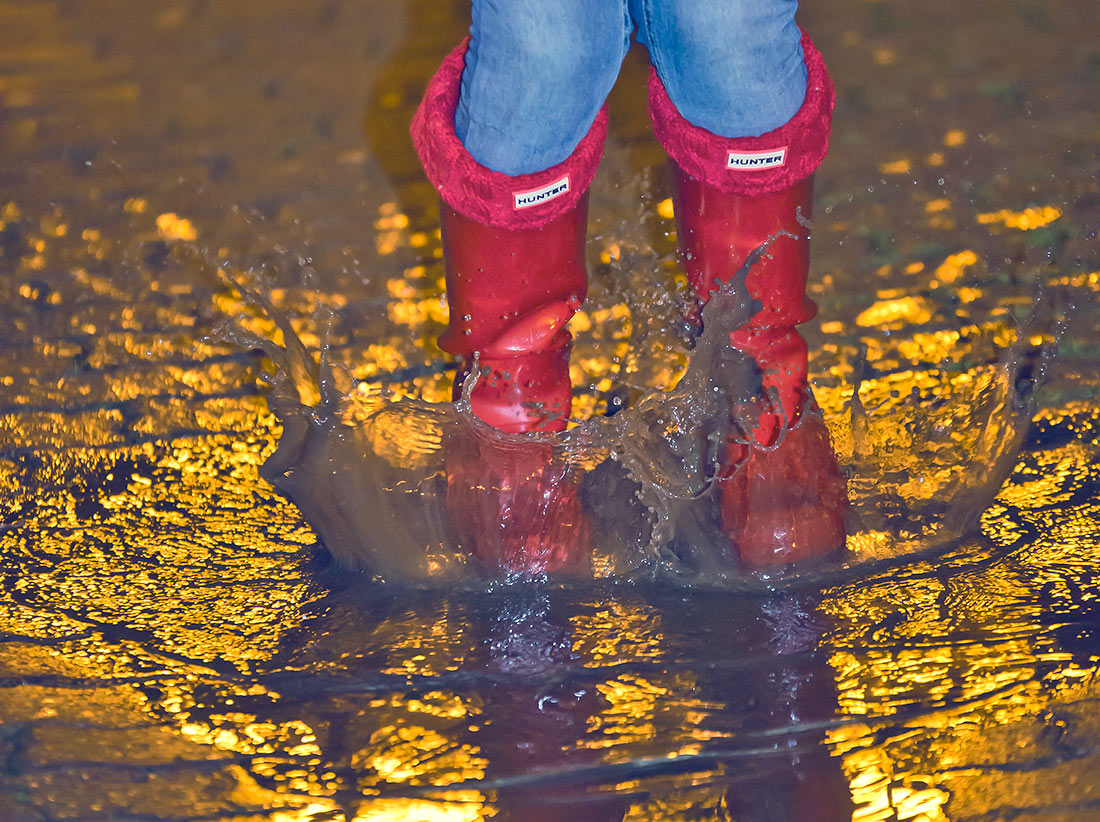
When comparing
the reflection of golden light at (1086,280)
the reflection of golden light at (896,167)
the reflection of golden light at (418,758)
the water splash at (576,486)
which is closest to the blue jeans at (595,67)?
the water splash at (576,486)

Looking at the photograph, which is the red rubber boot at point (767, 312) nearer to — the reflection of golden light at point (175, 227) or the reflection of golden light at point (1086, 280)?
the reflection of golden light at point (1086, 280)

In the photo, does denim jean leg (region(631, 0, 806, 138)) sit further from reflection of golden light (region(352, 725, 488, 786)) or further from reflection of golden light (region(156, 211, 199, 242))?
reflection of golden light (region(156, 211, 199, 242))

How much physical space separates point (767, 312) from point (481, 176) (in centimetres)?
27

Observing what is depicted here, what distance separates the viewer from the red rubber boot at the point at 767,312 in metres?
0.94

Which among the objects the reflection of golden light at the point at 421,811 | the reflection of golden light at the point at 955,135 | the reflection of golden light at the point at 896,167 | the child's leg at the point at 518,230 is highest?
the child's leg at the point at 518,230

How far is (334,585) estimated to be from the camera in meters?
1.04

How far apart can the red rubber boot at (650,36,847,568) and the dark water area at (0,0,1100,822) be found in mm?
52

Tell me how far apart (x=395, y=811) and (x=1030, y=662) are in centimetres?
47

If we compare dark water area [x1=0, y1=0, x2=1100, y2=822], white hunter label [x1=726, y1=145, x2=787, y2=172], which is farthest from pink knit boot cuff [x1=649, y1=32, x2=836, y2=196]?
dark water area [x1=0, y1=0, x2=1100, y2=822]

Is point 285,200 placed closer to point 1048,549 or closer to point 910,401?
point 910,401

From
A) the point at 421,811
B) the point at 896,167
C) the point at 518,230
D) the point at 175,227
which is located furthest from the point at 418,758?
the point at 896,167

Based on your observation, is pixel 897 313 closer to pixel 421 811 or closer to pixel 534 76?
pixel 534 76

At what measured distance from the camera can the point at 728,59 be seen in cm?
83

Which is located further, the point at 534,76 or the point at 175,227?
the point at 175,227
